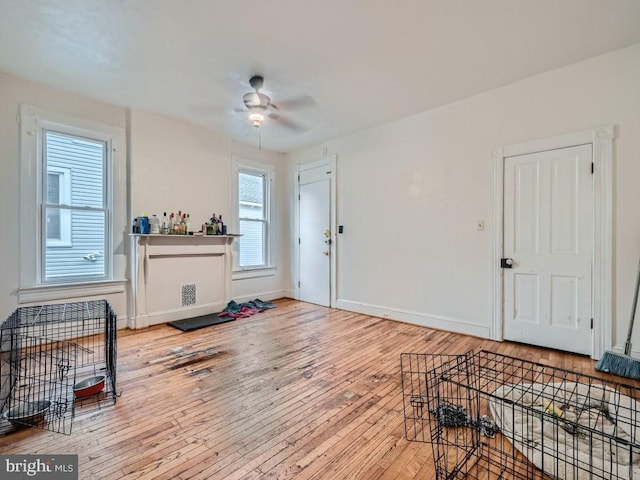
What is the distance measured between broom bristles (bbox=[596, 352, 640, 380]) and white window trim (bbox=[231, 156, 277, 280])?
4526 mm

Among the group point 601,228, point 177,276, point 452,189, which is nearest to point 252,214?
point 177,276

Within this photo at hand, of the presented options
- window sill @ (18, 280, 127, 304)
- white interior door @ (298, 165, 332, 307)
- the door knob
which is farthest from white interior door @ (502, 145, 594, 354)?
window sill @ (18, 280, 127, 304)

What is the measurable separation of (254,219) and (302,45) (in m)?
3.23

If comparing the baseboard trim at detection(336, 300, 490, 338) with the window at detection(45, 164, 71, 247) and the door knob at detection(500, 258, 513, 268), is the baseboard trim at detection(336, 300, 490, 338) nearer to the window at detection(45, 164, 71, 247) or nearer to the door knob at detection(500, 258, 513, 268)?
the door knob at detection(500, 258, 513, 268)

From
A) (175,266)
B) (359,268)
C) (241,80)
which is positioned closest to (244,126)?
(241,80)

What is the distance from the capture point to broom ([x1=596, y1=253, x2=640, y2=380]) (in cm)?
243

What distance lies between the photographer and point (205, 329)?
377 cm

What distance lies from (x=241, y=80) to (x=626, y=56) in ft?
11.8

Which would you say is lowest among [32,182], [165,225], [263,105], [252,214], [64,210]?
[165,225]

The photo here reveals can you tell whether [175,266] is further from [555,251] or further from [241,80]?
[555,251]

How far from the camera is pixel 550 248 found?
9.94ft

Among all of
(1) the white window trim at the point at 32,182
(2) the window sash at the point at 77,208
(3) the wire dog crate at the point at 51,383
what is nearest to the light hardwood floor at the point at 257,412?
(3) the wire dog crate at the point at 51,383

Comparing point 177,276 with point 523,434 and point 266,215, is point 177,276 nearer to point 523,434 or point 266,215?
point 266,215

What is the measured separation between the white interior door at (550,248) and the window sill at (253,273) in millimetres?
3749
